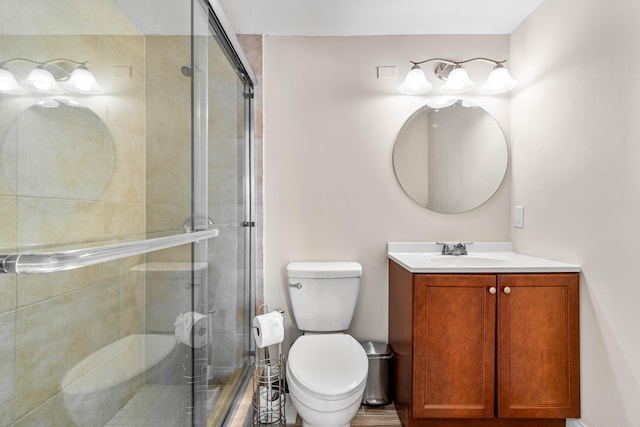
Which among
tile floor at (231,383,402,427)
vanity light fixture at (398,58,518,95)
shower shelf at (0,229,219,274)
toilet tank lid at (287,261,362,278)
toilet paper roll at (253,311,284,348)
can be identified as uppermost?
vanity light fixture at (398,58,518,95)

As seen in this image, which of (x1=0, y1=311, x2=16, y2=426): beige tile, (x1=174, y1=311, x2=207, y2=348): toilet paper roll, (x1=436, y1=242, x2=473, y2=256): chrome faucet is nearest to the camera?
(x1=0, y1=311, x2=16, y2=426): beige tile

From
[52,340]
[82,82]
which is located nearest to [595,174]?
[82,82]

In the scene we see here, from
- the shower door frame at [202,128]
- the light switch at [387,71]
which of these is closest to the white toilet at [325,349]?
the shower door frame at [202,128]

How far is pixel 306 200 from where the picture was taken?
7.84ft

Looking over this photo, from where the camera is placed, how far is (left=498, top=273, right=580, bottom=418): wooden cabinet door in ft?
5.63

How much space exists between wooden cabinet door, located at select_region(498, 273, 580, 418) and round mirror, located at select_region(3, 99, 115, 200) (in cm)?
171

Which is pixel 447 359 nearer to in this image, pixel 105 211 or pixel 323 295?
pixel 323 295

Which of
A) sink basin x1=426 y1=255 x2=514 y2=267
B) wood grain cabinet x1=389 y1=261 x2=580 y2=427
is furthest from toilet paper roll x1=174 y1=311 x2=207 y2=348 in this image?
sink basin x1=426 y1=255 x2=514 y2=267

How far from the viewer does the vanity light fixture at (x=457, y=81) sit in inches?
87.8

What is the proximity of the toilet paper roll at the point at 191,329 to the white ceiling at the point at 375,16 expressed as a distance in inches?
67.1

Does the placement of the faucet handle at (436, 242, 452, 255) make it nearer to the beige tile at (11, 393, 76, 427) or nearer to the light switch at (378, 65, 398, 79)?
the light switch at (378, 65, 398, 79)

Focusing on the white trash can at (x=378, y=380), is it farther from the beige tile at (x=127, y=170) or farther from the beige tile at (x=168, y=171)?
the beige tile at (x=127, y=170)

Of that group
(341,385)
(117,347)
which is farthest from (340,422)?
(117,347)

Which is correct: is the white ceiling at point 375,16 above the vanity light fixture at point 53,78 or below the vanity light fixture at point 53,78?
above
